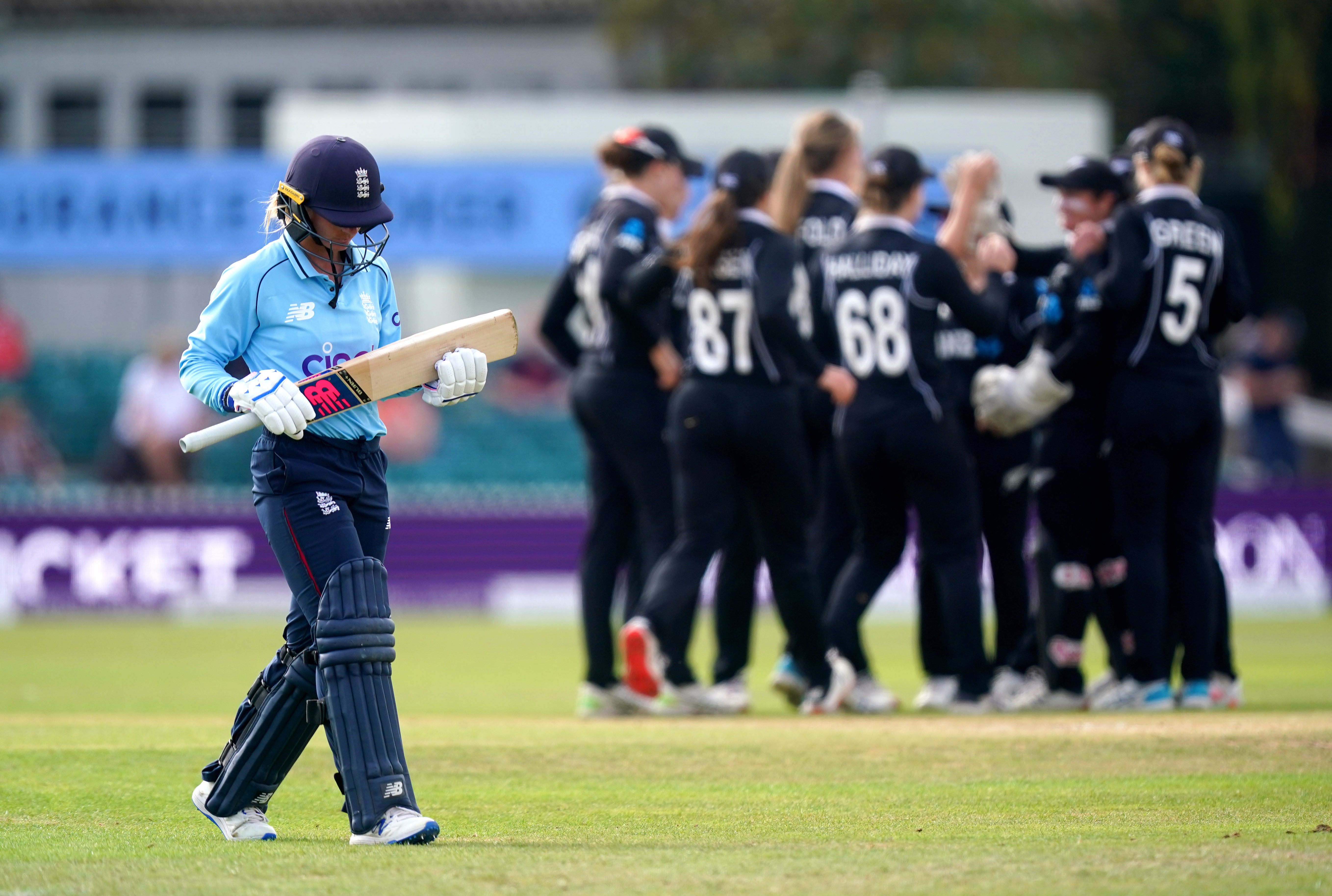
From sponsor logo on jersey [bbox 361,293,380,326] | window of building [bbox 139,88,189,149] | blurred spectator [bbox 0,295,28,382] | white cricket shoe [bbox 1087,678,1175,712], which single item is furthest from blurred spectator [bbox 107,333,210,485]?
sponsor logo on jersey [bbox 361,293,380,326]

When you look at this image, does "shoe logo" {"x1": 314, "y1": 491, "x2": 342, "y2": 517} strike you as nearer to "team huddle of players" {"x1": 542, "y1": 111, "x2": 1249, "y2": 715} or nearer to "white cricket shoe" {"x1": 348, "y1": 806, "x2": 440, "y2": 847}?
"white cricket shoe" {"x1": 348, "y1": 806, "x2": 440, "y2": 847}

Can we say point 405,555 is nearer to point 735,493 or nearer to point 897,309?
point 735,493

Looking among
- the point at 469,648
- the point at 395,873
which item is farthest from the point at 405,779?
the point at 469,648

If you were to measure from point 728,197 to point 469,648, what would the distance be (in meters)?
6.13

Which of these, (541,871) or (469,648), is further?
(469,648)

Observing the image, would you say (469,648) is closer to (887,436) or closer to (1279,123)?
(887,436)

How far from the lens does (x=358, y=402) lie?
5309 mm

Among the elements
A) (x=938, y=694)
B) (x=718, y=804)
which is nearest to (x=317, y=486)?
(x=718, y=804)

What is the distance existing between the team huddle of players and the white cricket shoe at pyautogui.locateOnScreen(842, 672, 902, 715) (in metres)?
0.02

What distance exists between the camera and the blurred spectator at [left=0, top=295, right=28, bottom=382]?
67.4 ft

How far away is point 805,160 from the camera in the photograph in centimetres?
906

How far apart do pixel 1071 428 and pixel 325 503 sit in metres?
4.48

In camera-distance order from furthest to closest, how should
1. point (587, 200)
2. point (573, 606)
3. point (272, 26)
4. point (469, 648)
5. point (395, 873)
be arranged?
point (272, 26) < point (587, 200) < point (573, 606) < point (469, 648) < point (395, 873)

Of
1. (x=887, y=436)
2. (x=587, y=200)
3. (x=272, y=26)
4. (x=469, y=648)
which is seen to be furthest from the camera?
(x=272, y=26)
